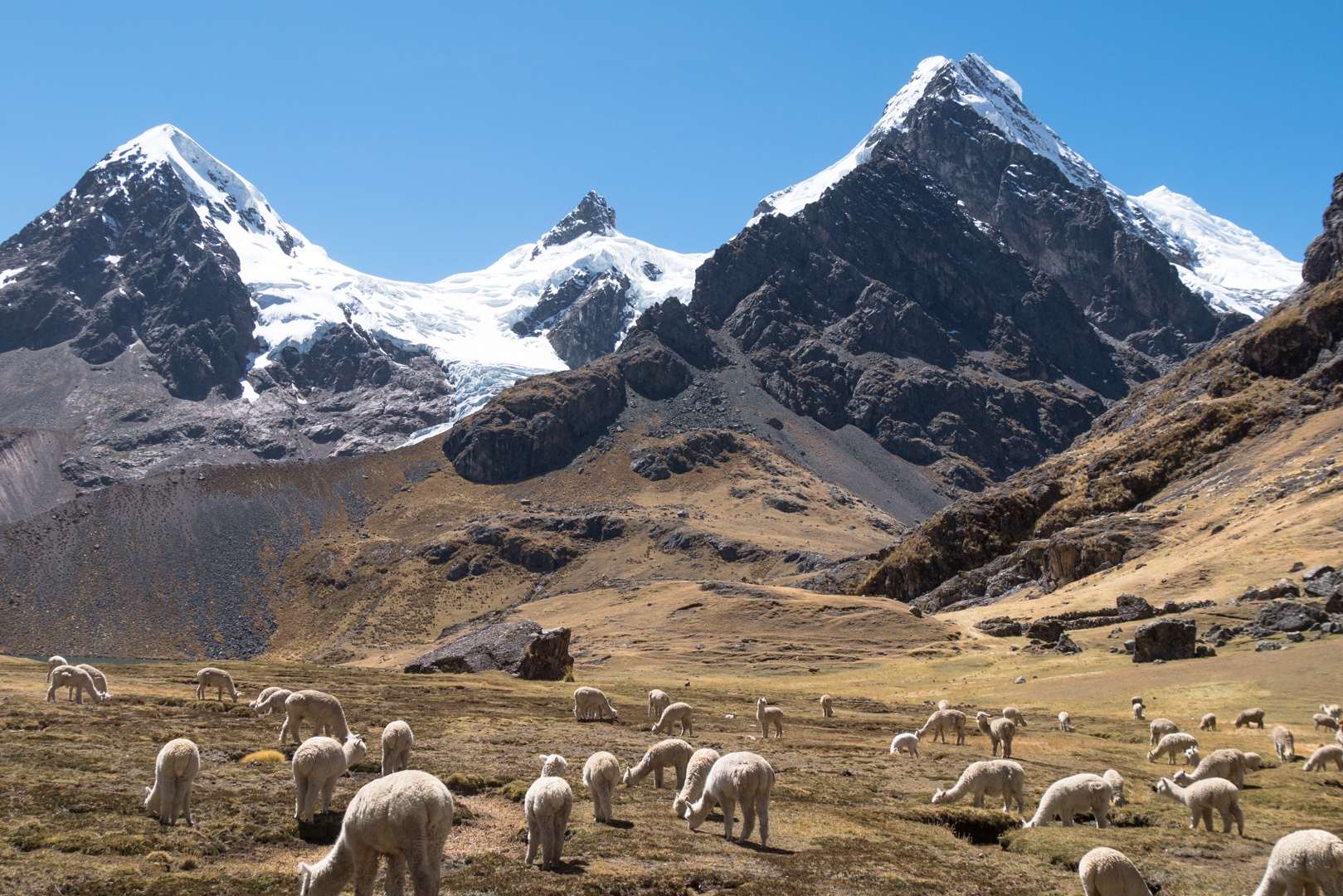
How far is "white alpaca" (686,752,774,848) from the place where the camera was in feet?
65.4

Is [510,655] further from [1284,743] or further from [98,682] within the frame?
[1284,743]

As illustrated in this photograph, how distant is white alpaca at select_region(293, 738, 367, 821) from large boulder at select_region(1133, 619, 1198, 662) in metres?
61.2

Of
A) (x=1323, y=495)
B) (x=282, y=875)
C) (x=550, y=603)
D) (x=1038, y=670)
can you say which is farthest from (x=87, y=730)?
(x=550, y=603)

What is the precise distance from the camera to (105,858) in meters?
16.4

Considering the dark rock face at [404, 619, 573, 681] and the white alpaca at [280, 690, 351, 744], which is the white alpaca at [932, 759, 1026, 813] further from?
the dark rock face at [404, 619, 573, 681]

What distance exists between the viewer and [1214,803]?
2219 centimetres

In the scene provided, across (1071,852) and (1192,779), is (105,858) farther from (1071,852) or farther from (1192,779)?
(1192,779)

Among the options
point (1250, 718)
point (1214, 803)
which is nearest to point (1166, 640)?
point (1250, 718)

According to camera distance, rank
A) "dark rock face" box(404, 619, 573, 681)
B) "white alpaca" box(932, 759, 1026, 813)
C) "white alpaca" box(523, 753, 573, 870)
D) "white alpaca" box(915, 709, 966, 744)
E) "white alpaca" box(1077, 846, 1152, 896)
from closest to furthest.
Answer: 1. "white alpaca" box(1077, 846, 1152, 896)
2. "white alpaca" box(523, 753, 573, 870)
3. "white alpaca" box(932, 759, 1026, 813)
4. "white alpaca" box(915, 709, 966, 744)
5. "dark rock face" box(404, 619, 573, 681)

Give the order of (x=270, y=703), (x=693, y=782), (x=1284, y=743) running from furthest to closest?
(x=270, y=703), (x=1284, y=743), (x=693, y=782)

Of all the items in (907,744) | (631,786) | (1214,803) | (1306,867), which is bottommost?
(907,744)

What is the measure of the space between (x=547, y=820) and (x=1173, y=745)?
1082 inches

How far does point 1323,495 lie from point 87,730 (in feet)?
365

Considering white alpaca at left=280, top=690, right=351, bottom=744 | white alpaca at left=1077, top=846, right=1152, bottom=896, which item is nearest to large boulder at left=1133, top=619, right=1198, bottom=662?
white alpaca at left=1077, top=846, right=1152, bottom=896
